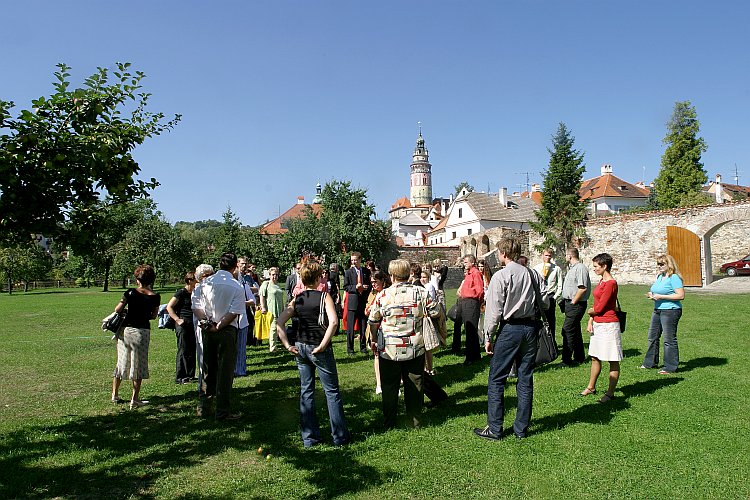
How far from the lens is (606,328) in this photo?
6.66 metres

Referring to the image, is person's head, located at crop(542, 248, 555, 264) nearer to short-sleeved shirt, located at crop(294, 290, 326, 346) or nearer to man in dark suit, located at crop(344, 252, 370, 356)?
man in dark suit, located at crop(344, 252, 370, 356)

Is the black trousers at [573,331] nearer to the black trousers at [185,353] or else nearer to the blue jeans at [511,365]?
the blue jeans at [511,365]

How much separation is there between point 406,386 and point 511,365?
1.22 meters

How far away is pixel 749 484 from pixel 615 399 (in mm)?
2509

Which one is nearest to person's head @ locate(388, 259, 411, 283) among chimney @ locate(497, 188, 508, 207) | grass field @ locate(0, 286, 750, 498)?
grass field @ locate(0, 286, 750, 498)

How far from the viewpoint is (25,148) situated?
16.4ft

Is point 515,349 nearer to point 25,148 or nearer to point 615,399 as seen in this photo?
point 615,399

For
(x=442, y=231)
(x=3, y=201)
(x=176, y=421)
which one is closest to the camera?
(x=3, y=201)

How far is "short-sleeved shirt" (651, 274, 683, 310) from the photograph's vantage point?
8031mm

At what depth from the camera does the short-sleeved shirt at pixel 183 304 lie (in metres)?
8.09

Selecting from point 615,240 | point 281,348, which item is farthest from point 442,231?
point 281,348

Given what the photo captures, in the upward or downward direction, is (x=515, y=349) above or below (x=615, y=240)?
below

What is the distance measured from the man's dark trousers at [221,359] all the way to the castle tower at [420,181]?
138826mm

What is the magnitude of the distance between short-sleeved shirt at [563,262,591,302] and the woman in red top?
164 centimetres
